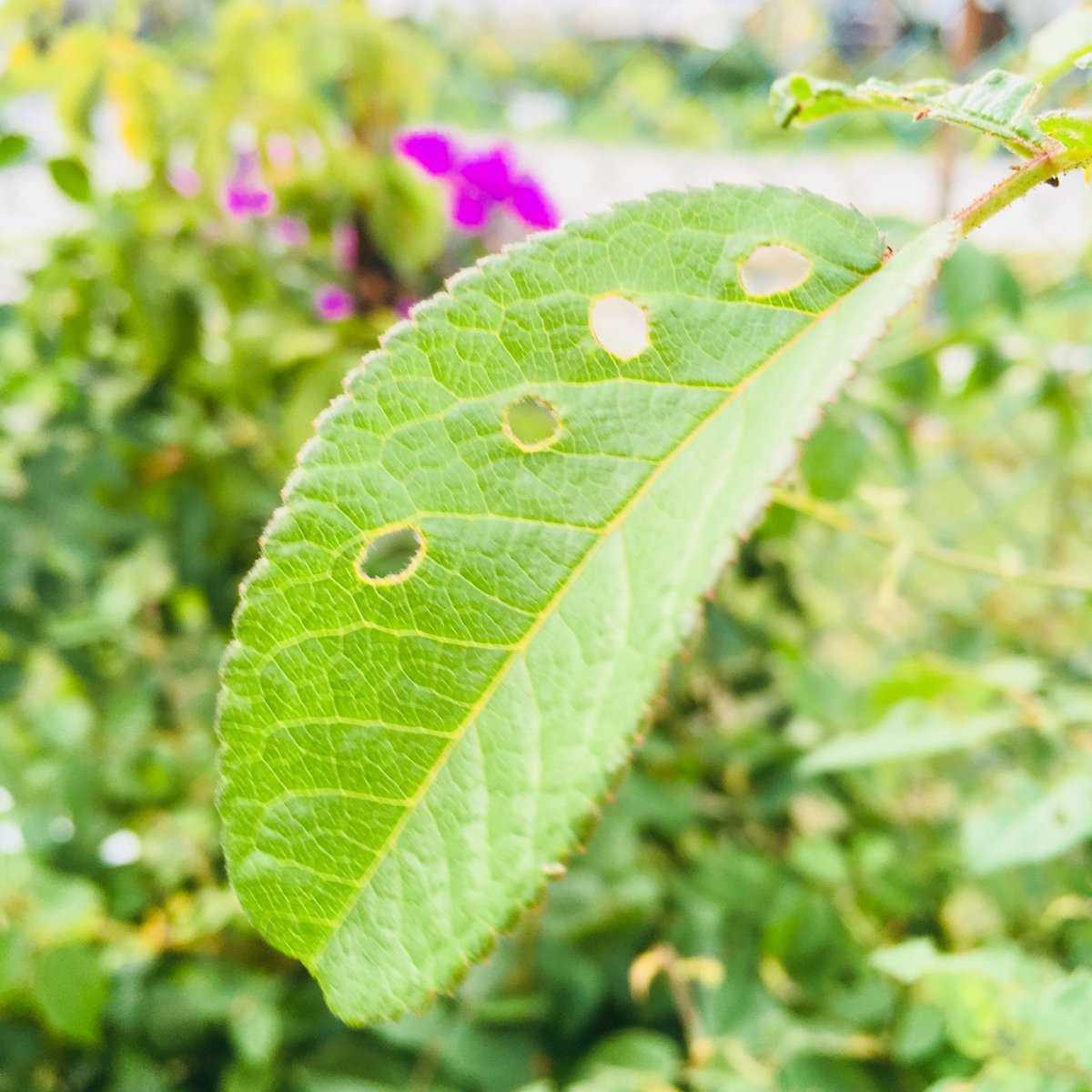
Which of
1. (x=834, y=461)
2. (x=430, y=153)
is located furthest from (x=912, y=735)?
(x=430, y=153)

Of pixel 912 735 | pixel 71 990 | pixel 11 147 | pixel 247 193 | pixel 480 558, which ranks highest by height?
pixel 480 558

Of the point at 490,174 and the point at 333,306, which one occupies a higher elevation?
the point at 490,174

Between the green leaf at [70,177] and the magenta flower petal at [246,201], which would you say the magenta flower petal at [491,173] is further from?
the green leaf at [70,177]

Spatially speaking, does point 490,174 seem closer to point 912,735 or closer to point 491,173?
point 491,173

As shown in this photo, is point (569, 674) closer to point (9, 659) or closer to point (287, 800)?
point (287, 800)

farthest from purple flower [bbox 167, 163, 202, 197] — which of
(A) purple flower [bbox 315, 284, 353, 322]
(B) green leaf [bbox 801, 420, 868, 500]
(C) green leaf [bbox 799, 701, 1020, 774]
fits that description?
(C) green leaf [bbox 799, 701, 1020, 774]

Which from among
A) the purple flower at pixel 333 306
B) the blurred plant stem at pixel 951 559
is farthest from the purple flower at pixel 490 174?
the blurred plant stem at pixel 951 559

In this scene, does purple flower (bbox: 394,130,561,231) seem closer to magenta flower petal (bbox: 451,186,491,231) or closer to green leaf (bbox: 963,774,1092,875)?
magenta flower petal (bbox: 451,186,491,231)

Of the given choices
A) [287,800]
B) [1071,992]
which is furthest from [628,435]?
[1071,992]
